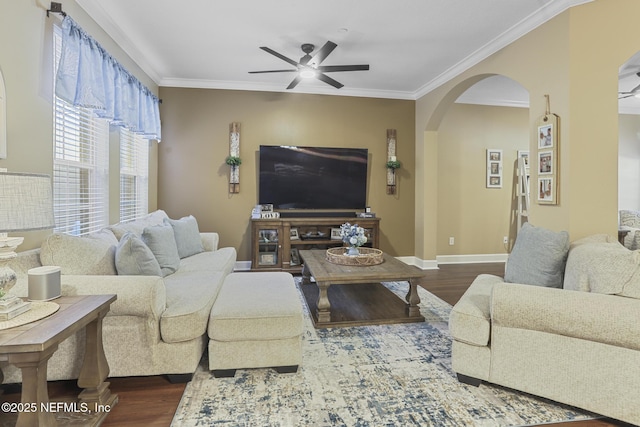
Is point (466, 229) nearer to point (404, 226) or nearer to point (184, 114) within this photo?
point (404, 226)

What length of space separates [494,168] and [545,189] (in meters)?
2.88

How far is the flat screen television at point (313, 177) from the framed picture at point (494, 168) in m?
2.23

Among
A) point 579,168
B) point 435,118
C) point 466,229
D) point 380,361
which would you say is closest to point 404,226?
point 466,229

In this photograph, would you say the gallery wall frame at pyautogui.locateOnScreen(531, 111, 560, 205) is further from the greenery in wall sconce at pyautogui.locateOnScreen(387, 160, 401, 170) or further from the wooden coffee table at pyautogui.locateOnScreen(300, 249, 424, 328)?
the greenery in wall sconce at pyautogui.locateOnScreen(387, 160, 401, 170)

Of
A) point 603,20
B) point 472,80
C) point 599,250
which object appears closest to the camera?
point 599,250

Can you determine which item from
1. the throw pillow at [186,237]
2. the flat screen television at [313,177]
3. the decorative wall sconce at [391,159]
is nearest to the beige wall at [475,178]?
the decorative wall sconce at [391,159]

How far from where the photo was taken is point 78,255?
207 centimetres

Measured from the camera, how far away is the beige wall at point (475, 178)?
5.54 metres

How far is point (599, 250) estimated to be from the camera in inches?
74.8

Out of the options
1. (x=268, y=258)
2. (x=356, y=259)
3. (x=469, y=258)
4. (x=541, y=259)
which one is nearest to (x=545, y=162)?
(x=541, y=259)

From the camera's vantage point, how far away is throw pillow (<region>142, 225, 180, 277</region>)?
2.76m

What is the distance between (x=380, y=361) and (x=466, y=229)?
3985 millimetres

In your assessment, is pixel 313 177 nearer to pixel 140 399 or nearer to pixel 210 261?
pixel 210 261

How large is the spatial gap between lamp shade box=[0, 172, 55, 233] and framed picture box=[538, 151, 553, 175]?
362 centimetres
